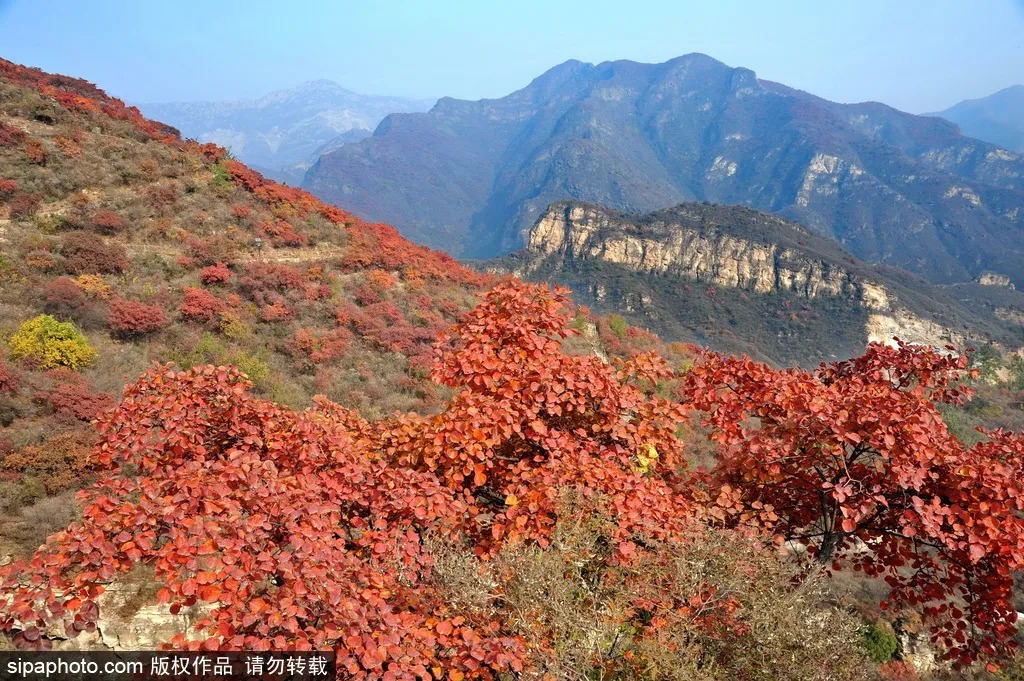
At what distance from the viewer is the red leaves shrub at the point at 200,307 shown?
13.7 m

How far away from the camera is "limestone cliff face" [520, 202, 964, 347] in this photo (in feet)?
208

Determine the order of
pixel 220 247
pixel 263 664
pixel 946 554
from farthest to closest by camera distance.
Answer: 1. pixel 220 247
2. pixel 946 554
3. pixel 263 664

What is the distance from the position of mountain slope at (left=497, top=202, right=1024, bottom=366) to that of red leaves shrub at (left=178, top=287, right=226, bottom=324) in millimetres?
46038

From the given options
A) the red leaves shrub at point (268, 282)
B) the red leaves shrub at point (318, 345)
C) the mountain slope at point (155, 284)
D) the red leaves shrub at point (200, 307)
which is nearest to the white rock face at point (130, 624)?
the mountain slope at point (155, 284)

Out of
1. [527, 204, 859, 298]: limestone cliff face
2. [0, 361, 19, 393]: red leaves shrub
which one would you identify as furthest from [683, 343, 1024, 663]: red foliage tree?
[527, 204, 859, 298]: limestone cliff face

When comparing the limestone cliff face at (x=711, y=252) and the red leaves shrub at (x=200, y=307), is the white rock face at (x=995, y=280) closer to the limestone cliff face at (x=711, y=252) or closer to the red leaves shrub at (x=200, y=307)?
the limestone cliff face at (x=711, y=252)

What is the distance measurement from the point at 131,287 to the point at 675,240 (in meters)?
63.7

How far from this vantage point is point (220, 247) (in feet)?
56.0

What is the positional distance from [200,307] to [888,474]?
15.3 m

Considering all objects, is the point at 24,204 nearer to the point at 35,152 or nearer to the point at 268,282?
the point at 35,152

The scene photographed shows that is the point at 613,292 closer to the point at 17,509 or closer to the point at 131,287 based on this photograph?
the point at 131,287

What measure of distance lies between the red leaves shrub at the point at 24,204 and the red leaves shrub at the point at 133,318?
6044 mm

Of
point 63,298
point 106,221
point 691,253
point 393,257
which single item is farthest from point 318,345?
point 691,253

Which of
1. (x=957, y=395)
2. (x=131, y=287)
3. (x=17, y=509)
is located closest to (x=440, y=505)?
(x=957, y=395)
